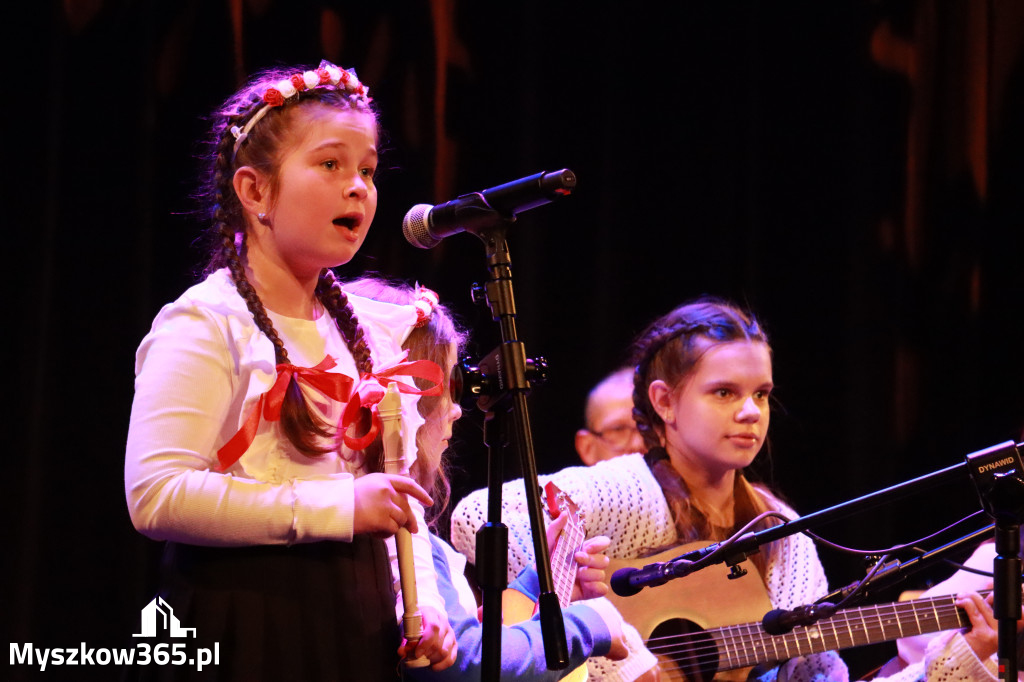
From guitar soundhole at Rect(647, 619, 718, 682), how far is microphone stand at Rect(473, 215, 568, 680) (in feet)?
3.48

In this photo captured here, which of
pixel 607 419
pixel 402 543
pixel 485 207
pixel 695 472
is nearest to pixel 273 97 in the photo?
pixel 485 207

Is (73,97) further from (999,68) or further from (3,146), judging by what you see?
(999,68)

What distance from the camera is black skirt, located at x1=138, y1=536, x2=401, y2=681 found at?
4.39 feet

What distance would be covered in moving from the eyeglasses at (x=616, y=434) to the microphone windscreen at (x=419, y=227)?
1.76 meters

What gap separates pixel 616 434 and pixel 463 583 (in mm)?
1374

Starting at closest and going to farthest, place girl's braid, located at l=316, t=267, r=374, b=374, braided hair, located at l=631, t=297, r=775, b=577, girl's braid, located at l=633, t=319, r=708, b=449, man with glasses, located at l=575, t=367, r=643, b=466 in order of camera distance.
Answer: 1. girl's braid, located at l=316, t=267, r=374, b=374
2. braided hair, located at l=631, t=297, r=775, b=577
3. girl's braid, located at l=633, t=319, r=708, b=449
4. man with glasses, located at l=575, t=367, r=643, b=466

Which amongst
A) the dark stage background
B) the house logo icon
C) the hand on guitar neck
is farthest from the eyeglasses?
the house logo icon

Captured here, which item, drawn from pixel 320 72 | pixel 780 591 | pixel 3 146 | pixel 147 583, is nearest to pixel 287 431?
pixel 320 72

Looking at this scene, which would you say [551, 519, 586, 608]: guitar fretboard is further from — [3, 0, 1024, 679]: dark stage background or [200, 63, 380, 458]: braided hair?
[3, 0, 1024, 679]: dark stage background

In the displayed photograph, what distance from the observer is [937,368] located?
334cm

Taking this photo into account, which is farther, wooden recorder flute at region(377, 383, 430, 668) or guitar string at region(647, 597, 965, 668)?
guitar string at region(647, 597, 965, 668)

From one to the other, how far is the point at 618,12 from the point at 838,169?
2.98 feet

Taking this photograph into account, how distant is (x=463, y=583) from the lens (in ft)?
5.89

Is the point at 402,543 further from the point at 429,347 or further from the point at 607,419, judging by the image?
the point at 607,419
